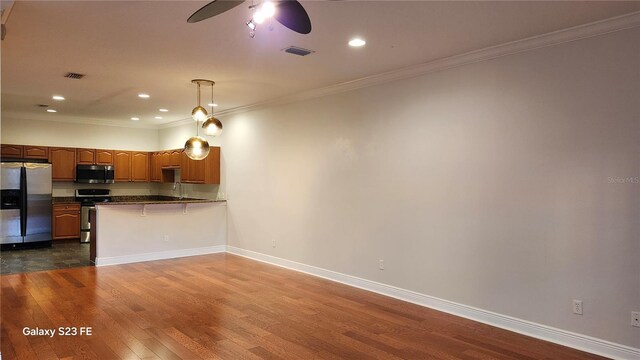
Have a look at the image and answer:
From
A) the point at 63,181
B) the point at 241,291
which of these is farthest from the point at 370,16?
the point at 63,181

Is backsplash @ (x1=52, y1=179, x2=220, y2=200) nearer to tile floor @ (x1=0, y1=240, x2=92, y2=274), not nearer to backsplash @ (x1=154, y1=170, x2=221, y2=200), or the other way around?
backsplash @ (x1=154, y1=170, x2=221, y2=200)

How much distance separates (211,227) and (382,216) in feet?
12.6

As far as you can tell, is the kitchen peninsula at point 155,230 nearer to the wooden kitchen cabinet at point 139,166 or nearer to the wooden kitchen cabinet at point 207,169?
the wooden kitchen cabinet at point 207,169

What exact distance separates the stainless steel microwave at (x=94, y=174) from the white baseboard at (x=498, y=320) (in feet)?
18.7

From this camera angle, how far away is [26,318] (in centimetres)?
399

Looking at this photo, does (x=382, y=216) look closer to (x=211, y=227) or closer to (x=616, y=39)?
(x=616, y=39)

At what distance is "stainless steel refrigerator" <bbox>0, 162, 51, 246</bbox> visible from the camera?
7.67 metres

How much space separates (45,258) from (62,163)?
2639mm

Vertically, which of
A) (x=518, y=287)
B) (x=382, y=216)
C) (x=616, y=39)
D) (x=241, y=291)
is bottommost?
(x=241, y=291)

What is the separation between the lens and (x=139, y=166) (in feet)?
32.4

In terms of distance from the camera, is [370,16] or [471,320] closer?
[370,16]

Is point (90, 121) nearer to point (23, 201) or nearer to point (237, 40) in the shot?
point (23, 201)

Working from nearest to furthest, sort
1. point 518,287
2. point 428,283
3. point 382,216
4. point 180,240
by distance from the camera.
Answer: point 518,287, point 428,283, point 382,216, point 180,240

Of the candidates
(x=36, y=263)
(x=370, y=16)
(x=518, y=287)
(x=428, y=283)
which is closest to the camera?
(x=370, y=16)
